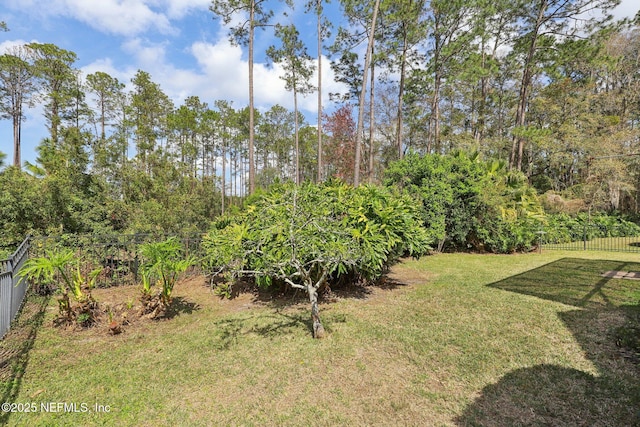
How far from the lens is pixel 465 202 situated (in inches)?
400

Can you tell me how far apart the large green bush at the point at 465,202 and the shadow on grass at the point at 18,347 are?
378 inches

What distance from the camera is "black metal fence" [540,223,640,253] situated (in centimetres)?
1180

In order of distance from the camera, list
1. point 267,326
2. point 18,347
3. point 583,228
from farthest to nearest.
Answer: point 583,228 → point 267,326 → point 18,347

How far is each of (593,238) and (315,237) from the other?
18007mm

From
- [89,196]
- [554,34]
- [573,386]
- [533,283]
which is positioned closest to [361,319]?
[573,386]

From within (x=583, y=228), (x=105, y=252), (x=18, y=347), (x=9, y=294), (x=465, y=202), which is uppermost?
(x=465, y=202)

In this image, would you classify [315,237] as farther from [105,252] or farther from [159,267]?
[105,252]

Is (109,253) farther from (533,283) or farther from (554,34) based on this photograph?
(554,34)

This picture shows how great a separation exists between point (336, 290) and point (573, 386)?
3.80m

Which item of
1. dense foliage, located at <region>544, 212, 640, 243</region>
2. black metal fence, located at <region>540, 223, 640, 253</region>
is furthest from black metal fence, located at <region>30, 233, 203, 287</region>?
dense foliage, located at <region>544, 212, 640, 243</region>

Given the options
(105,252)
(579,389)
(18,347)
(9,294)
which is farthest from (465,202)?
(9,294)

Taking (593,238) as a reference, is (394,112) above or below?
above

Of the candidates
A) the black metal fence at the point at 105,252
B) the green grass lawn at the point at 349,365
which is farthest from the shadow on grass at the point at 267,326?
the black metal fence at the point at 105,252

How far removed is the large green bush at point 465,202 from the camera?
980 centimetres
